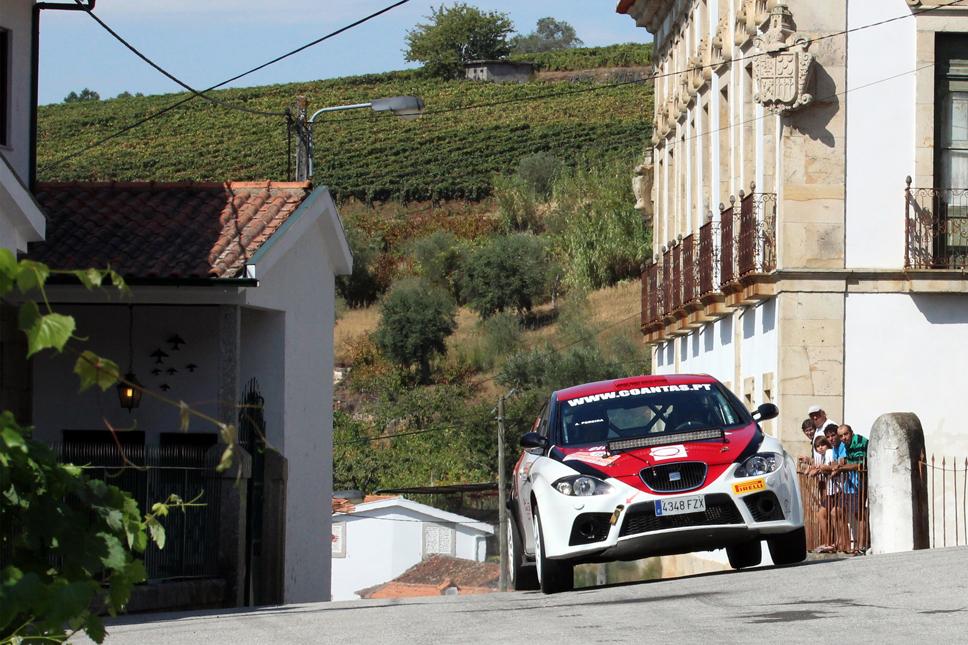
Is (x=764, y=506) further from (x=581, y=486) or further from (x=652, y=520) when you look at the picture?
(x=581, y=486)

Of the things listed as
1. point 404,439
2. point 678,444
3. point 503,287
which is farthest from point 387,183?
point 678,444

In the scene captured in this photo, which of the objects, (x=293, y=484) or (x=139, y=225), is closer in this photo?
(x=139, y=225)

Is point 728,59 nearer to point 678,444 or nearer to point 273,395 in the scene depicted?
point 273,395

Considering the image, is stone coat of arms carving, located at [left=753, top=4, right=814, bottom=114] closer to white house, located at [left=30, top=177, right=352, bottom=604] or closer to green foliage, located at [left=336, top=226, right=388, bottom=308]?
white house, located at [left=30, top=177, right=352, bottom=604]

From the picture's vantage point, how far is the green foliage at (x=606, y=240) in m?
78.2

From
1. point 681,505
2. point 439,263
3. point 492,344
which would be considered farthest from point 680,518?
point 439,263

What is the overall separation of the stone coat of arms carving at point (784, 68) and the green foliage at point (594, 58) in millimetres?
103271

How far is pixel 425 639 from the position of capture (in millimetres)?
10891

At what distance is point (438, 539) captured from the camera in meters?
57.0

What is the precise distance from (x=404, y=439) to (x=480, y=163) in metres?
39.5

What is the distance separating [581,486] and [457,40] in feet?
401

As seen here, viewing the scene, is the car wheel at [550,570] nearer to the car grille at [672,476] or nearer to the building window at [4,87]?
the car grille at [672,476]

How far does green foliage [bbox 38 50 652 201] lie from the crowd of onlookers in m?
72.8

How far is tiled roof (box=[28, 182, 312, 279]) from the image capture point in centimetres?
1869
